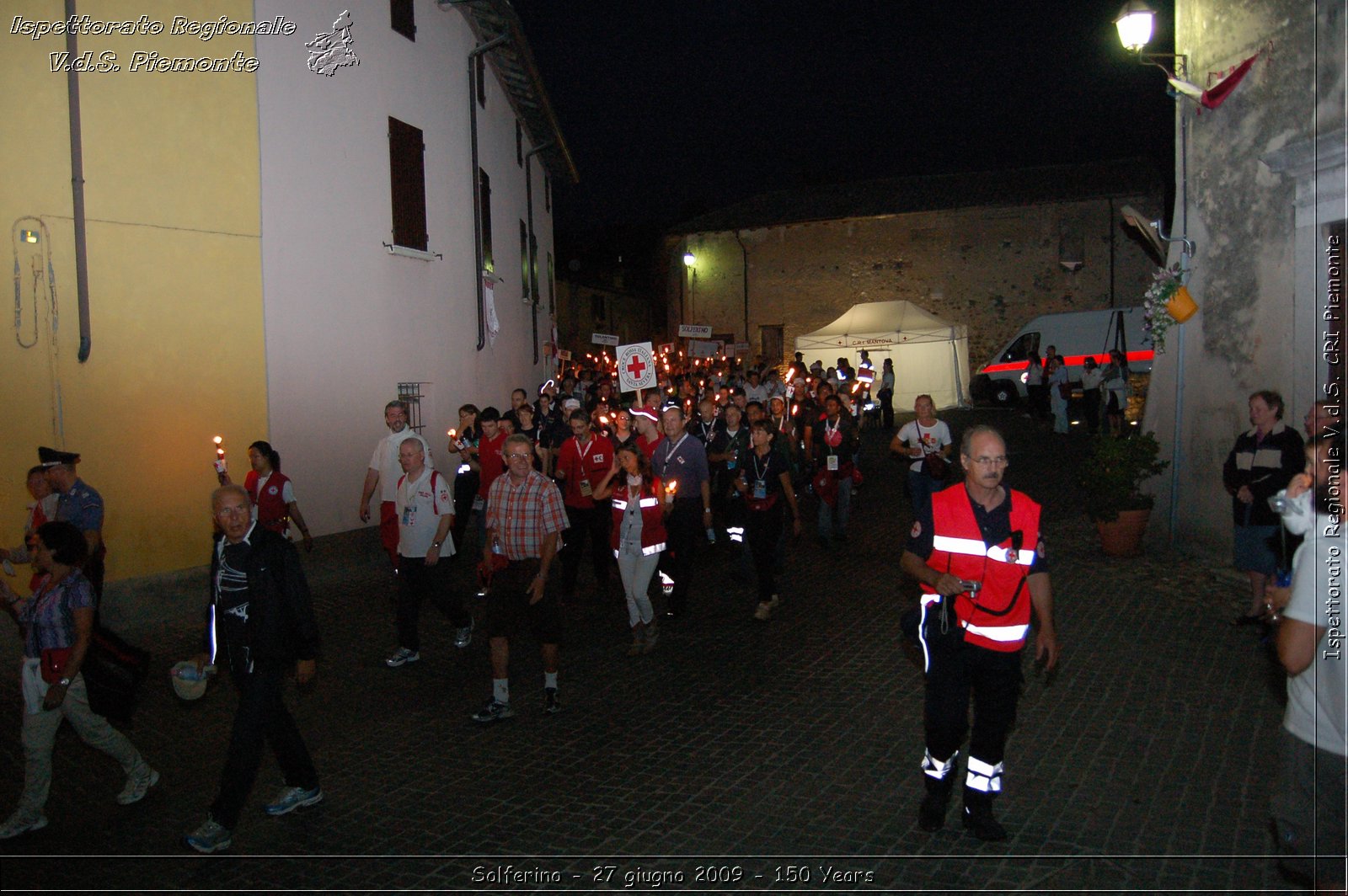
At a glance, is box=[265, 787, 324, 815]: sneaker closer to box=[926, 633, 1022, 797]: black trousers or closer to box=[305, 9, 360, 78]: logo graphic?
box=[926, 633, 1022, 797]: black trousers

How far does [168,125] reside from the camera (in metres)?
10.0

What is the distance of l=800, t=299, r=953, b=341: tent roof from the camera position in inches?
1230

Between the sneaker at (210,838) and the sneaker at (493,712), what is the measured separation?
74.9 inches

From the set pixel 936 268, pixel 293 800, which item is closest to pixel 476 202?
pixel 293 800

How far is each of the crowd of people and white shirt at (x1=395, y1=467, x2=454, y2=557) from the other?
0.05 feet

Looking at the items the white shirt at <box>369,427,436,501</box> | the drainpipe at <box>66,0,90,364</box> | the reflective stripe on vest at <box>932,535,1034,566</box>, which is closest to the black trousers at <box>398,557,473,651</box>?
the white shirt at <box>369,427,436,501</box>

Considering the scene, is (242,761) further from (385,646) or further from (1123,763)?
(1123,763)

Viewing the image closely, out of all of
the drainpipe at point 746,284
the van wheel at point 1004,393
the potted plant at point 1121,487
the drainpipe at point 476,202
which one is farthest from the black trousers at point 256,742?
the drainpipe at point 746,284

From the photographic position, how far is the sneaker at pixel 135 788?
17.7 feet

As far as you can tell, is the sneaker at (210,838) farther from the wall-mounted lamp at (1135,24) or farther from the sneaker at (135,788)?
the wall-mounted lamp at (1135,24)

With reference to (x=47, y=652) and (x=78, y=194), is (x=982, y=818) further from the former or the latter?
(x=78, y=194)

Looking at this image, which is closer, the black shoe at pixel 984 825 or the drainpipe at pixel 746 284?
the black shoe at pixel 984 825

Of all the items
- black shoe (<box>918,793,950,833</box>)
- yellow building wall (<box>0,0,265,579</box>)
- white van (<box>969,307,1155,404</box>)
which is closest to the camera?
black shoe (<box>918,793,950,833</box>)

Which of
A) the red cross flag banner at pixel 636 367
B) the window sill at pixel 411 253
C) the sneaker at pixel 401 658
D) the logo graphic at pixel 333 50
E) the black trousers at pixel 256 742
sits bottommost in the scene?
the sneaker at pixel 401 658
